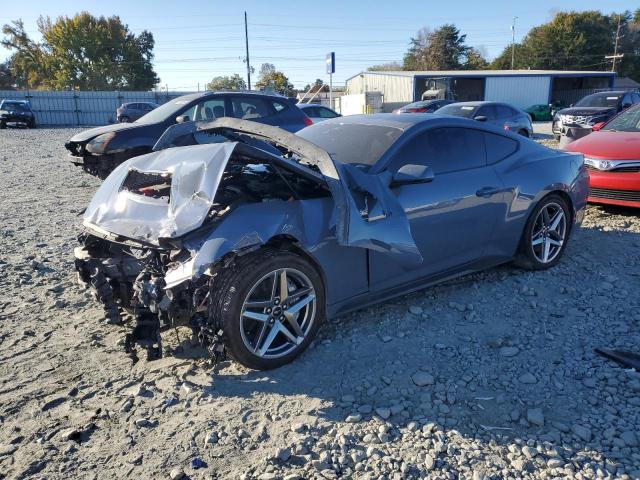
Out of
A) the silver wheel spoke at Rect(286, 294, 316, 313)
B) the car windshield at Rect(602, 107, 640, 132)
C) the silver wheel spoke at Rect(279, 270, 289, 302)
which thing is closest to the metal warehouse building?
the car windshield at Rect(602, 107, 640, 132)

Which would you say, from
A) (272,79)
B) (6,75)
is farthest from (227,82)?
(6,75)

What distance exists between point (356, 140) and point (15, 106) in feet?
105

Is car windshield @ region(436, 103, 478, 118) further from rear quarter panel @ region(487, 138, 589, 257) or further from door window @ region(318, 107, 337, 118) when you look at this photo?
rear quarter panel @ region(487, 138, 589, 257)

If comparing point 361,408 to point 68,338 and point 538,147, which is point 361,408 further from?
point 538,147

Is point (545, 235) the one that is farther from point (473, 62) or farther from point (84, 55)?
point (473, 62)

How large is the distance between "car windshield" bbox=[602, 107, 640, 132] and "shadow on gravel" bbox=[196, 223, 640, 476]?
3.81 meters

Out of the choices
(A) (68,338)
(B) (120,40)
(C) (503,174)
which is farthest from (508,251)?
(B) (120,40)

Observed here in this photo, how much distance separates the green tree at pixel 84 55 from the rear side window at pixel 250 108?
5945 cm

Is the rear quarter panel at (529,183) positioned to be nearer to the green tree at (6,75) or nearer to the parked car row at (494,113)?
the parked car row at (494,113)

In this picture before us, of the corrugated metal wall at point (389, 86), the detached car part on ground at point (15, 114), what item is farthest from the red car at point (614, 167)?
the corrugated metal wall at point (389, 86)

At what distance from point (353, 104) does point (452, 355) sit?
119 ft

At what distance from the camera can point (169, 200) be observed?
3406 mm

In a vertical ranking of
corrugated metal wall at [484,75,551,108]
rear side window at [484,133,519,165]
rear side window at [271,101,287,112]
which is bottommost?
rear side window at [484,133,519,165]

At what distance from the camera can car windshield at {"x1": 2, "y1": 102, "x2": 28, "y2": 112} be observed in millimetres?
29281
